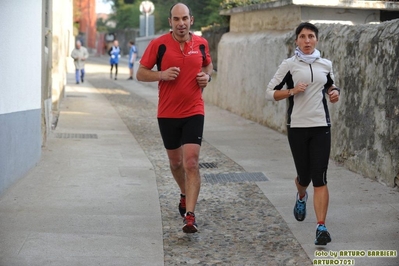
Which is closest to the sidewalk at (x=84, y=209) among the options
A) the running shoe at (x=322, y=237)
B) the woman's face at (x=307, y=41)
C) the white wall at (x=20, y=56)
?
the white wall at (x=20, y=56)

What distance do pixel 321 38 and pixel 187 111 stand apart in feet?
17.0

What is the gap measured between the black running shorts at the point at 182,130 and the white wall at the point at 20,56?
2050 millimetres

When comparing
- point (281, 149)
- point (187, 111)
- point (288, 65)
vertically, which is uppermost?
point (288, 65)

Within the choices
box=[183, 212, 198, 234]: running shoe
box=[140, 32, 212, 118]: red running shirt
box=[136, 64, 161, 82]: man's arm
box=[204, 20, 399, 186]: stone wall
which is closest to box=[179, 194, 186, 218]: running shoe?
box=[183, 212, 198, 234]: running shoe

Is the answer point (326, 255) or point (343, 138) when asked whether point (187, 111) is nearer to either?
point (326, 255)

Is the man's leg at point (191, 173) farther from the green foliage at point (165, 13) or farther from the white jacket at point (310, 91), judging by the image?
the green foliage at point (165, 13)

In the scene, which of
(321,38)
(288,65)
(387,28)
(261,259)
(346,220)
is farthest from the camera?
(321,38)

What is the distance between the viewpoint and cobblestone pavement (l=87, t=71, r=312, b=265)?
5934 mm

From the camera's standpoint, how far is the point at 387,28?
28.9 feet

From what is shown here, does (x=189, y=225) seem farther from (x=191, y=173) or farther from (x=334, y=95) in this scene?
(x=334, y=95)

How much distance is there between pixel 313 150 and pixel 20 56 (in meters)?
3.81

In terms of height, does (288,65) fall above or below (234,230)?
above

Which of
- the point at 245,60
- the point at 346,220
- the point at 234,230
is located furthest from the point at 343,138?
the point at 245,60

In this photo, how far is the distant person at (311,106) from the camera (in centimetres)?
625
